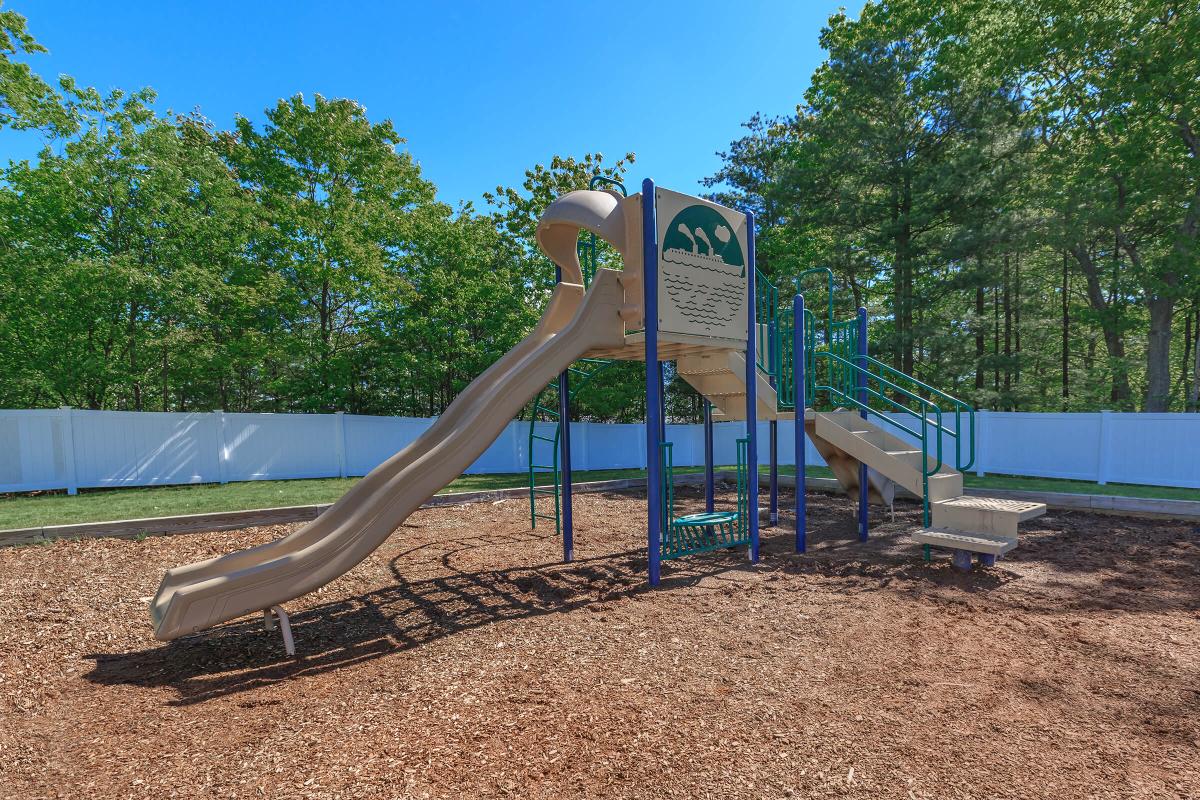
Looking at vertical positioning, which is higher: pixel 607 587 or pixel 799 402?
pixel 799 402

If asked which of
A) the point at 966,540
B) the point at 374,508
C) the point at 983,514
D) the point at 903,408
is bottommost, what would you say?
the point at 966,540

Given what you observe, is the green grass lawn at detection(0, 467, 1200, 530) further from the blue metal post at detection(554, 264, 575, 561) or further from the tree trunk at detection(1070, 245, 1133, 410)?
the tree trunk at detection(1070, 245, 1133, 410)

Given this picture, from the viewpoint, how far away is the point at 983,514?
5.68 meters

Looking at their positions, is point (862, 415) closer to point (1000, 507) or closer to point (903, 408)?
point (903, 408)

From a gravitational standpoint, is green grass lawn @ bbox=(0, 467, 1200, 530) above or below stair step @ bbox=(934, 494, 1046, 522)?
below

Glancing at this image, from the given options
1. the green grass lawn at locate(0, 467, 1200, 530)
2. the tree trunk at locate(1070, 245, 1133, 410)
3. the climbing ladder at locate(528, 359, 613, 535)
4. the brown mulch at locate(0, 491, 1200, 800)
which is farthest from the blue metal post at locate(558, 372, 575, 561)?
the tree trunk at locate(1070, 245, 1133, 410)

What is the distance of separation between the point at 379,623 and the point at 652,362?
3.26 m

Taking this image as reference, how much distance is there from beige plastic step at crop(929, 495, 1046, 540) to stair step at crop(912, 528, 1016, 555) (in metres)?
0.09

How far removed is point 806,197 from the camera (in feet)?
58.4

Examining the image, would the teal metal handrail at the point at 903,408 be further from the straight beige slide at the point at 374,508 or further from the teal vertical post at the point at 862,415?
the straight beige slide at the point at 374,508

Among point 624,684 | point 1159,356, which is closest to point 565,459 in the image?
point 624,684

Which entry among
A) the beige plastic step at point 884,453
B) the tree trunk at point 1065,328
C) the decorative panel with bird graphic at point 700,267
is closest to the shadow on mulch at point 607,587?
the beige plastic step at point 884,453

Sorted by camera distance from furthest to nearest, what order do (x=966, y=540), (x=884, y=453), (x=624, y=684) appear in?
Answer: 1. (x=884, y=453)
2. (x=966, y=540)
3. (x=624, y=684)

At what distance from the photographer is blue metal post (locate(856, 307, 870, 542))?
736 centimetres
